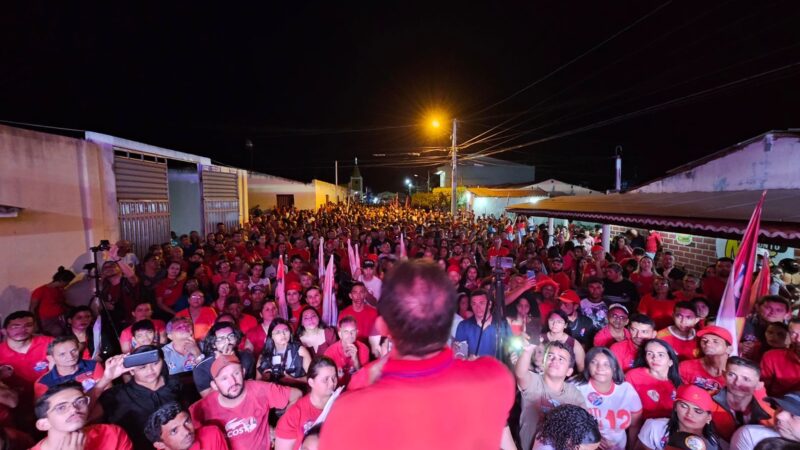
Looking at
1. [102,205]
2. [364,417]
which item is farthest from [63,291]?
[364,417]

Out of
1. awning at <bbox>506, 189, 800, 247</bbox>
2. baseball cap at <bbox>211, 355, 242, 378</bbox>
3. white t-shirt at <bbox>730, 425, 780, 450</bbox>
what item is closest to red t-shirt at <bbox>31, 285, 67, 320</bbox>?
baseball cap at <bbox>211, 355, 242, 378</bbox>

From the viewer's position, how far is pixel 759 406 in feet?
10.2

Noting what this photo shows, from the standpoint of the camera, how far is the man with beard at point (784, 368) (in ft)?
11.9

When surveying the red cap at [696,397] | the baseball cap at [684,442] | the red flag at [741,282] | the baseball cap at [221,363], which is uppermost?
the red flag at [741,282]

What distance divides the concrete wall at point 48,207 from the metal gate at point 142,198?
527 millimetres

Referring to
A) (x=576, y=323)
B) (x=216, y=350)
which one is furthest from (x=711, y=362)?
(x=216, y=350)

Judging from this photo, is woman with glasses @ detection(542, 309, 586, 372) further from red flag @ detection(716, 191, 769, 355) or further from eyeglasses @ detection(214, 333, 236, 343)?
eyeglasses @ detection(214, 333, 236, 343)

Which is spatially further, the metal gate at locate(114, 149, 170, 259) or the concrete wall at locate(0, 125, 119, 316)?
the metal gate at locate(114, 149, 170, 259)

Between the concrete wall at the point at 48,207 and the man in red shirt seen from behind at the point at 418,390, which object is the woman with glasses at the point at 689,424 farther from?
the concrete wall at the point at 48,207

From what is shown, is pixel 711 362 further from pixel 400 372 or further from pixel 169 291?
pixel 169 291

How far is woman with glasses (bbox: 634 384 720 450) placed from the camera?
9.53 feet

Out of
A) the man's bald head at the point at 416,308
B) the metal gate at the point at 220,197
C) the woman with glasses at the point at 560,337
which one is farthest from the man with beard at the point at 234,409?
the metal gate at the point at 220,197

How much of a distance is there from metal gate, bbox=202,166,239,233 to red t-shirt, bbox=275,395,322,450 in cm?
1081

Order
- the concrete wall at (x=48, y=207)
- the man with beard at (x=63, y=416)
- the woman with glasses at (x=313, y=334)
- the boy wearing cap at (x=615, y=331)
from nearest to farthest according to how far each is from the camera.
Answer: the man with beard at (x=63, y=416) → the boy wearing cap at (x=615, y=331) → the woman with glasses at (x=313, y=334) → the concrete wall at (x=48, y=207)
